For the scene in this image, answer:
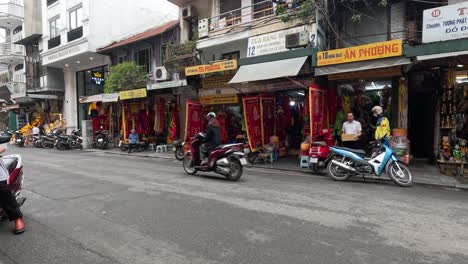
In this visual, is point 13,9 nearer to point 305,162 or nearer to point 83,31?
point 83,31

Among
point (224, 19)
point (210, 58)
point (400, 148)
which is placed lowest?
point (400, 148)

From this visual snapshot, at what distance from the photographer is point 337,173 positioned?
28.4 feet

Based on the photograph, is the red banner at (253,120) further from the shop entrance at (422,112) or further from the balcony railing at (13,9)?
the balcony railing at (13,9)

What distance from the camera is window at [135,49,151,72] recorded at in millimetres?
19969

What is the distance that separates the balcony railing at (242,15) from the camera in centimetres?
1391

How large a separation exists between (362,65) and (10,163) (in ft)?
29.4

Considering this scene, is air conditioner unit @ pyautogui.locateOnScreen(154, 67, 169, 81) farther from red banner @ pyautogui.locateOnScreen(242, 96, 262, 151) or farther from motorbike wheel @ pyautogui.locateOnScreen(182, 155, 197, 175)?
motorbike wheel @ pyautogui.locateOnScreen(182, 155, 197, 175)

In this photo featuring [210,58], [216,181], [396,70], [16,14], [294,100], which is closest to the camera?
[216,181]

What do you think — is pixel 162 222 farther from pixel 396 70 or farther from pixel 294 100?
pixel 294 100

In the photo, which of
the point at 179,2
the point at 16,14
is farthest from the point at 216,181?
the point at 16,14

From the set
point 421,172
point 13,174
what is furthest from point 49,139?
point 421,172

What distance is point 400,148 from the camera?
9.86m

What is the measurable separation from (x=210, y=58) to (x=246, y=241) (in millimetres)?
13436

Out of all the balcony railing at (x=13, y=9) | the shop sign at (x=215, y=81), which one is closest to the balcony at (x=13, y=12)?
the balcony railing at (x=13, y=9)
